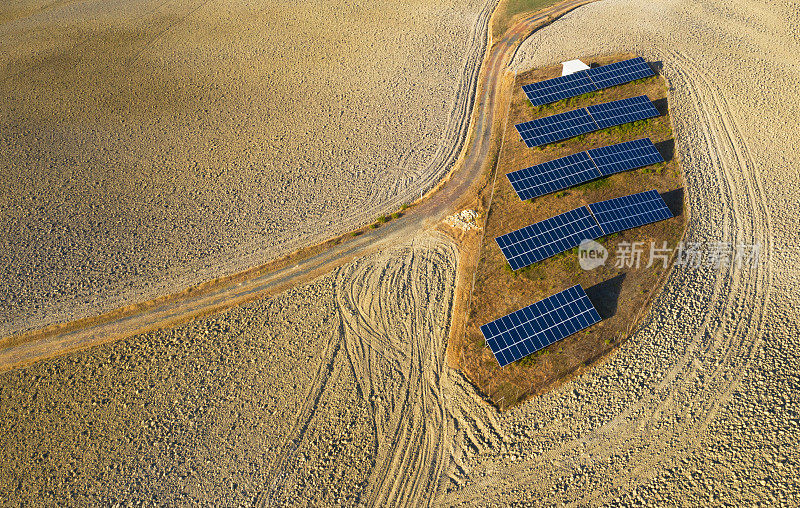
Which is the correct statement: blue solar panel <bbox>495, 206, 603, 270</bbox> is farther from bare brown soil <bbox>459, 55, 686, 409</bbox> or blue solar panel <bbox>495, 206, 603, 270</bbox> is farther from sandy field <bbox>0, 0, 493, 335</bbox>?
sandy field <bbox>0, 0, 493, 335</bbox>

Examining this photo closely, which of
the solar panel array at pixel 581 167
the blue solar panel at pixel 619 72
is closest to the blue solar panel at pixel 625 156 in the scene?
the solar panel array at pixel 581 167

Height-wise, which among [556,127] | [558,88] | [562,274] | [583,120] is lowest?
[562,274]

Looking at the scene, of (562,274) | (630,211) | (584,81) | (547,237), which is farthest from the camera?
(584,81)

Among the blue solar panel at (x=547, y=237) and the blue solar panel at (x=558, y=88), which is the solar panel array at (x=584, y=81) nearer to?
the blue solar panel at (x=558, y=88)

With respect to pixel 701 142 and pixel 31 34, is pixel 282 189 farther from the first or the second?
pixel 31 34

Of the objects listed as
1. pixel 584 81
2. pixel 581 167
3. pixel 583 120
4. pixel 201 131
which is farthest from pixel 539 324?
pixel 201 131

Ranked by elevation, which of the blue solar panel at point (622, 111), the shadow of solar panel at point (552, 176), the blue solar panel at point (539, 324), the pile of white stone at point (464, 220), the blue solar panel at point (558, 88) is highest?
the blue solar panel at point (558, 88)

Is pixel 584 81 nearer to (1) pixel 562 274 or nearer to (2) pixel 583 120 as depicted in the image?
(2) pixel 583 120
